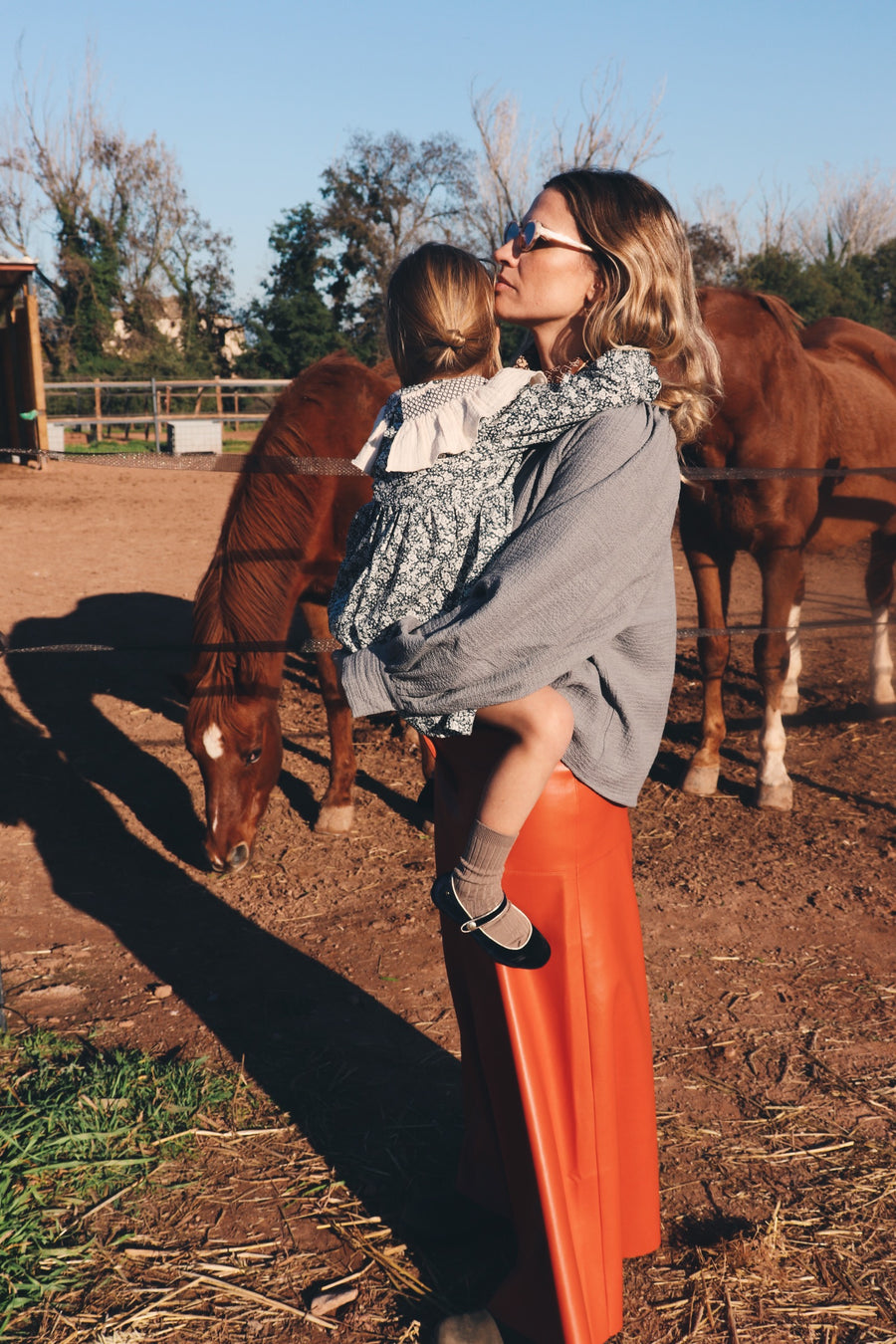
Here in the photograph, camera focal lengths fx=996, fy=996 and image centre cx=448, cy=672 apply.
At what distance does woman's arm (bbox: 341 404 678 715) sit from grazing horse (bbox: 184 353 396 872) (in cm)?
184

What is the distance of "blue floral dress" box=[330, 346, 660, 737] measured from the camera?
134 cm

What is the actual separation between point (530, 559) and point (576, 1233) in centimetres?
104

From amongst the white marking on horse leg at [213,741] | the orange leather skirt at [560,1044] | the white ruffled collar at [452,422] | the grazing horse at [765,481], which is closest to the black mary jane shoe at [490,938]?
the orange leather skirt at [560,1044]

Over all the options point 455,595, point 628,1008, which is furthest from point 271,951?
point 455,595

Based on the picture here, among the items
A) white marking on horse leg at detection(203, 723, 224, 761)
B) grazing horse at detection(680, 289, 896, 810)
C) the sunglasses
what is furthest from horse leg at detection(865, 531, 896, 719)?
the sunglasses

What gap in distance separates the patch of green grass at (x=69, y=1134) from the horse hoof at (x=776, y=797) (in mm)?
2731

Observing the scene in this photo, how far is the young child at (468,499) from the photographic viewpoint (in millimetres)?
1351

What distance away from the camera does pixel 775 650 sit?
14.3 feet

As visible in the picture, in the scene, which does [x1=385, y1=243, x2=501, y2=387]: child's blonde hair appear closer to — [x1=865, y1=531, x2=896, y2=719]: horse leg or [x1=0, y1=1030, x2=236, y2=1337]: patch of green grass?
[x1=0, y1=1030, x2=236, y2=1337]: patch of green grass

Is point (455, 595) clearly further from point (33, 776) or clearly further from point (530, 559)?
point (33, 776)

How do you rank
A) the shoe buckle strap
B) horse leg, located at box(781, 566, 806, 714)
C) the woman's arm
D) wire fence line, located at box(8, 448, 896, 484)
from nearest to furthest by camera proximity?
the woman's arm
the shoe buckle strap
wire fence line, located at box(8, 448, 896, 484)
horse leg, located at box(781, 566, 806, 714)

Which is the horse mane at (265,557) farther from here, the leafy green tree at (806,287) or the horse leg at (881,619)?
the leafy green tree at (806,287)

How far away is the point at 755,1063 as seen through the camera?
2.58 meters

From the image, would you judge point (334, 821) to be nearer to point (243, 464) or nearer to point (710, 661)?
point (243, 464)
